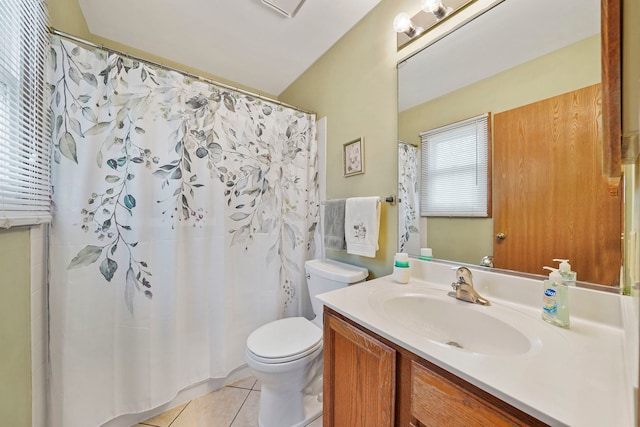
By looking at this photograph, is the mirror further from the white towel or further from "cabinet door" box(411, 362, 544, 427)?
"cabinet door" box(411, 362, 544, 427)

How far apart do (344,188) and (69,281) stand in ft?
4.89

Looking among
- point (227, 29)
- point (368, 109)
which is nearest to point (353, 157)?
point (368, 109)

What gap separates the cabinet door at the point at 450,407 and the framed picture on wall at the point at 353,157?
1097mm

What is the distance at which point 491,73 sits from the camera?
0.91 meters

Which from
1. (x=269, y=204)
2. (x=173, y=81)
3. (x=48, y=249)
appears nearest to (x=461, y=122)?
(x=269, y=204)

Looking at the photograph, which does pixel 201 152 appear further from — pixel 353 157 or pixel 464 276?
pixel 464 276

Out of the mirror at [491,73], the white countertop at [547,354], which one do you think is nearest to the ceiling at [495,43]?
the mirror at [491,73]

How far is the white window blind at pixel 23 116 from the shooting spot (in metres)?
0.72

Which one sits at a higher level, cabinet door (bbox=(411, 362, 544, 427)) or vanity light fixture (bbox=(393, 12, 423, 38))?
vanity light fixture (bbox=(393, 12, 423, 38))

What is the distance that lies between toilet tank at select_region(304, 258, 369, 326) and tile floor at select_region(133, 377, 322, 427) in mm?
597

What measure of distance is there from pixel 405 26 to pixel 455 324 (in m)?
1.35

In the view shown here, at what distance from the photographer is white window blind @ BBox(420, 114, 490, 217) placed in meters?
0.93

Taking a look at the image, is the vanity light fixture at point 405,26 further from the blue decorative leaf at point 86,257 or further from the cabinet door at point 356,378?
the blue decorative leaf at point 86,257

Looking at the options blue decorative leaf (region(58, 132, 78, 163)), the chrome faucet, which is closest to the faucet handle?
the chrome faucet
